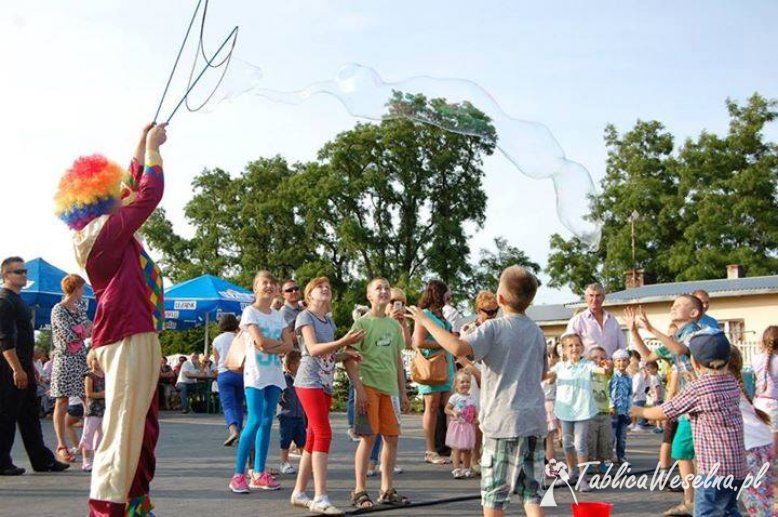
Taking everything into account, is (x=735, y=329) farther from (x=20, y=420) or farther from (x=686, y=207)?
(x=20, y=420)

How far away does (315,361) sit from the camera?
7805 mm

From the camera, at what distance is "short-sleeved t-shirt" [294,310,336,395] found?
7.77 metres

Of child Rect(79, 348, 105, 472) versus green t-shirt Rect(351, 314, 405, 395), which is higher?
green t-shirt Rect(351, 314, 405, 395)

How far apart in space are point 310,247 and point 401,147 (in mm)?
15692

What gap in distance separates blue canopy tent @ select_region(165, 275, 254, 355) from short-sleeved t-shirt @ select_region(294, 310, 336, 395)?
14499mm

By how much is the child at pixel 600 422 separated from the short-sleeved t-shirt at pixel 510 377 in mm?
4511

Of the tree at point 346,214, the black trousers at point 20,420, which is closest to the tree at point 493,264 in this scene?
the tree at point 346,214

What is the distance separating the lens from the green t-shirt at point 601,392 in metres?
10.0

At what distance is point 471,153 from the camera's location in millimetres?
37812

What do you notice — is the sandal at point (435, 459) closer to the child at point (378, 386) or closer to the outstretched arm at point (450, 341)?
the child at point (378, 386)

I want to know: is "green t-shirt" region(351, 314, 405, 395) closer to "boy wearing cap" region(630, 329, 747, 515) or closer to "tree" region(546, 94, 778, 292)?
"boy wearing cap" region(630, 329, 747, 515)

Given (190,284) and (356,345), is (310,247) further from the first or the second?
(356,345)

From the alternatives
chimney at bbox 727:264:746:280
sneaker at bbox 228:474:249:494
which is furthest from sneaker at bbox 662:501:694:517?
chimney at bbox 727:264:746:280

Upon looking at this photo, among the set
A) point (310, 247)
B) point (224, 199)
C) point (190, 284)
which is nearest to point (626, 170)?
point (310, 247)
